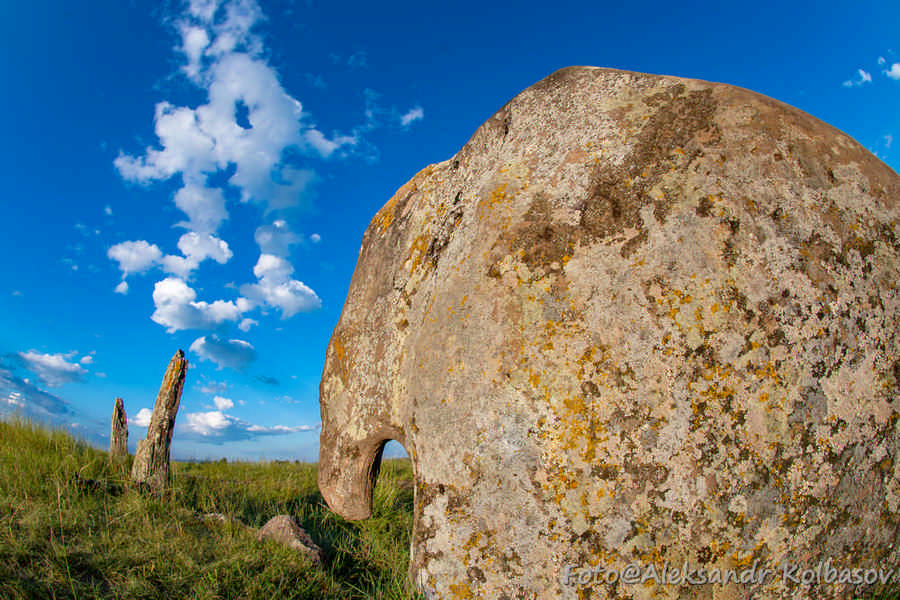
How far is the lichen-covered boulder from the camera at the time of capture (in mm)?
2443

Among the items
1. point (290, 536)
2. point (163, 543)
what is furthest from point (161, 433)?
point (290, 536)

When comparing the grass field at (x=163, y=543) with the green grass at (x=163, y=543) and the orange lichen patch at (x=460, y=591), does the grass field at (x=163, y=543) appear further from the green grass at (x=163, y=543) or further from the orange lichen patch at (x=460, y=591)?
the orange lichen patch at (x=460, y=591)

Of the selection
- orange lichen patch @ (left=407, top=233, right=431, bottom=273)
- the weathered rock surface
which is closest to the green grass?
the weathered rock surface

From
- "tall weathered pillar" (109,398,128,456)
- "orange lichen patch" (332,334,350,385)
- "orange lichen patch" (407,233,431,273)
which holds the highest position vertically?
"orange lichen patch" (407,233,431,273)

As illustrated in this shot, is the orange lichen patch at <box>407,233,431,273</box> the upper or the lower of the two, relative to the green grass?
upper

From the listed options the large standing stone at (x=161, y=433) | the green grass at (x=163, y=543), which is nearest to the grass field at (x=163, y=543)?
the green grass at (x=163, y=543)

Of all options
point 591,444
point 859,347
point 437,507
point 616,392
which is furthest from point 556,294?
point 859,347

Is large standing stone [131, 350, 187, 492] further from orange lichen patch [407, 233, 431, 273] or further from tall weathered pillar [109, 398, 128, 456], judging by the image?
orange lichen patch [407, 233, 431, 273]

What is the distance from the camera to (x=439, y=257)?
12.0 feet

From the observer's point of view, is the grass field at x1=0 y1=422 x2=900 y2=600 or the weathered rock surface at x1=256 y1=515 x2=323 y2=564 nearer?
the grass field at x1=0 y1=422 x2=900 y2=600

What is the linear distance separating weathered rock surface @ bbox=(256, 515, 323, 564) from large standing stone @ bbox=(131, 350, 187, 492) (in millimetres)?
3388

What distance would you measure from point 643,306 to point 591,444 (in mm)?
730

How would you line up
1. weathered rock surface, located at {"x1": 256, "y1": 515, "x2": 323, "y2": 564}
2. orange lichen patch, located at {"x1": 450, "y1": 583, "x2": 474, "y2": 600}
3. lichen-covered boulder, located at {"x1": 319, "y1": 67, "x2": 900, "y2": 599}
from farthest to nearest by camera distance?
weathered rock surface, located at {"x1": 256, "y1": 515, "x2": 323, "y2": 564}, orange lichen patch, located at {"x1": 450, "y1": 583, "x2": 474, "y2": 600}, lichen-covered boulder, located at {"x1": 319, "y1": 67, "x2": 900, "y2": 599}

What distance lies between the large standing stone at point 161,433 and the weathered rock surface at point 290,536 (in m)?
3.39
